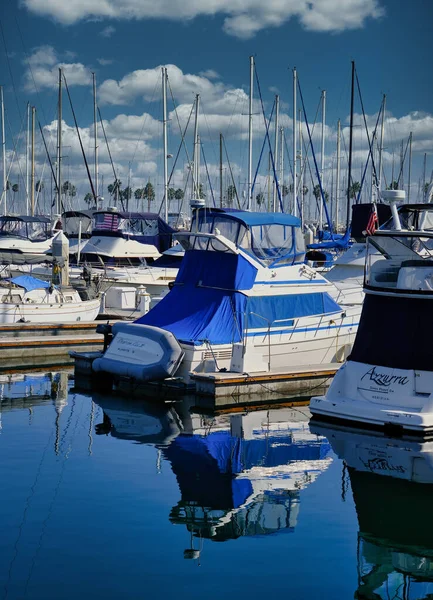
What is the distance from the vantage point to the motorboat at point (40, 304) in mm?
27625

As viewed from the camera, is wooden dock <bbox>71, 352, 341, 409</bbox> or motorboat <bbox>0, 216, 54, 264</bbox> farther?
motorboat <bbox>0, 216, 54, 264</bbox>

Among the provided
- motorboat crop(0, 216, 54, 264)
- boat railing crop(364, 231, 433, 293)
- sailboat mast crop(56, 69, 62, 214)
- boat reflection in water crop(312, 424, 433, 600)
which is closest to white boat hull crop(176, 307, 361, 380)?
boat reflection in water crop(312, 424, 433, 600)

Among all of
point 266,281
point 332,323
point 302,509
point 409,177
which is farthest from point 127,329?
point 409,177

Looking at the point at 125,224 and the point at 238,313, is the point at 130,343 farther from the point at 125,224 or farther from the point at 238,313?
the point at 125,224

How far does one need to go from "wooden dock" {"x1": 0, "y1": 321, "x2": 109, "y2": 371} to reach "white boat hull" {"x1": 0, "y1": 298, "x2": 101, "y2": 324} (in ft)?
2.08

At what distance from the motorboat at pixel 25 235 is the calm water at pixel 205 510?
2603 cm

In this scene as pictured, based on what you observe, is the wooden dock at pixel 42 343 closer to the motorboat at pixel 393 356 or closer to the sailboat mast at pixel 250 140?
the motorboat at pixel 393 356

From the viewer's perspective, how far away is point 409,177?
6838cm

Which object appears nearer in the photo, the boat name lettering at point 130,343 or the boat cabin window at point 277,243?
the boat name lettering at point 130,343

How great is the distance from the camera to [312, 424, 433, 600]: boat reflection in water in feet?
34.9

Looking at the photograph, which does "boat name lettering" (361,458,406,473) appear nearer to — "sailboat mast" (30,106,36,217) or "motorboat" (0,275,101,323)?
"motorboat" (0,275,101,323)

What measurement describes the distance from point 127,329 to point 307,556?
11.0 meters

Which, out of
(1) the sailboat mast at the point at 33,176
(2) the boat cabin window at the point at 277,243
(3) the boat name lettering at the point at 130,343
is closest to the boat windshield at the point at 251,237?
(2) the boat cabin window at the point at 277,243

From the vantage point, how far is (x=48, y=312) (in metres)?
28.1
